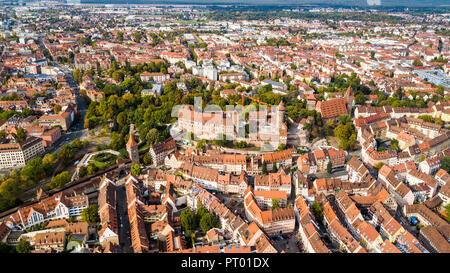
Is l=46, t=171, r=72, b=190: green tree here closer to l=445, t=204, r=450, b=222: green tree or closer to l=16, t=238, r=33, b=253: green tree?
l=16, t=238, r=33, b=253: green tree

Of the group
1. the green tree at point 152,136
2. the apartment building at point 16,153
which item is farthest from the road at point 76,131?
the green tree at point 152,136

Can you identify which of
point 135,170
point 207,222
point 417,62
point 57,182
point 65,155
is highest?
point 417,62

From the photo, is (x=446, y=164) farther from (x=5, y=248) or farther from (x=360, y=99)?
(x=5, y=248)

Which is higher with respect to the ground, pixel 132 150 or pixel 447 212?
pixel 132 150

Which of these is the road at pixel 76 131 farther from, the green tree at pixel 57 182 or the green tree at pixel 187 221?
the green tree at pixel 187 221

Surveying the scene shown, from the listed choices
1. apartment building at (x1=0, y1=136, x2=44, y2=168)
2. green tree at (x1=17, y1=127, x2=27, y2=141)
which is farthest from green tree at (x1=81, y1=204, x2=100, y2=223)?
green tree at (x1=17, y1=127, x2=27, y2=141)

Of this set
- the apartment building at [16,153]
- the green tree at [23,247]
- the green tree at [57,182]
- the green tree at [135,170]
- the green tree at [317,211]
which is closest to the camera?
the green tree at [23,247]

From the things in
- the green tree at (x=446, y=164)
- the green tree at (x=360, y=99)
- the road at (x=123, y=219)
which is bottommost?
the road at (x=123, y=219)

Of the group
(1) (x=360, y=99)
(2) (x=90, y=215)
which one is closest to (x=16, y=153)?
(2) (x=90, y=215)

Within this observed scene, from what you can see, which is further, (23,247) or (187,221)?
(187,221)
